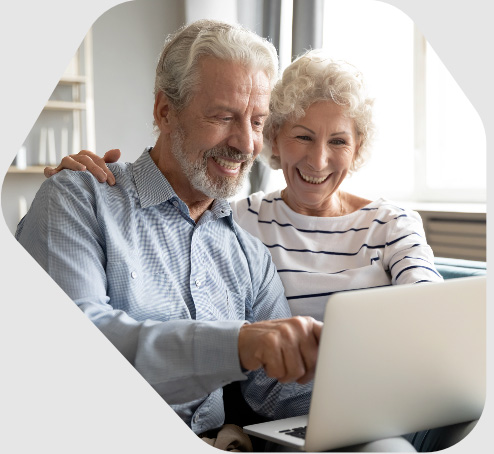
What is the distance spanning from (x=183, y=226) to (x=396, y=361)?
0.58 metres

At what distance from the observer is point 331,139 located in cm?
152

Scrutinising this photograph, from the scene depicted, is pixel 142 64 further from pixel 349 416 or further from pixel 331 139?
pixel 349 416

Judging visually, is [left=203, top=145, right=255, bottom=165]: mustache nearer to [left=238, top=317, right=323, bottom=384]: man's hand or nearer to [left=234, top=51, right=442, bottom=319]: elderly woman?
[left=234, top=51, right=442, bottom=319]: elderly woman

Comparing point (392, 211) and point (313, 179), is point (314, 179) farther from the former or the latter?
point (392, 211)

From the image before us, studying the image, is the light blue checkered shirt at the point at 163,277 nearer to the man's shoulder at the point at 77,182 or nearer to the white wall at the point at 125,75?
the man's shoulder at the point at 77,182

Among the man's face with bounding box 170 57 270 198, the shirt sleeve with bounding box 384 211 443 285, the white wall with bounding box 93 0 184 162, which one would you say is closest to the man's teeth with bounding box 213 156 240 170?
the man's face with bounding box 170 57 270 198

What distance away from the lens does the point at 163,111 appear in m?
1.38

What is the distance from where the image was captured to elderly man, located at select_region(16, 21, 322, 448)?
108 centimetres

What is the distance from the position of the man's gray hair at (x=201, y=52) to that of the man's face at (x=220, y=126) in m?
0.02

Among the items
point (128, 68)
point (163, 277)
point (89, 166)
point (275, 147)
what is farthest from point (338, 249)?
point (128, 68)

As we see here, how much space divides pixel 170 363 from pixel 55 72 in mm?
417

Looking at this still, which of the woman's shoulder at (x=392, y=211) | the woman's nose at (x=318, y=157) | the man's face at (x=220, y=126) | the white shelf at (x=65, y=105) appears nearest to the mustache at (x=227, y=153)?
the man's face at (x=220, y=126)

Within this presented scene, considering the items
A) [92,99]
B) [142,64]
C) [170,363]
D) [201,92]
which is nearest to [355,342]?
[170,363]

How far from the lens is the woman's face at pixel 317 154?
59.3 inches
